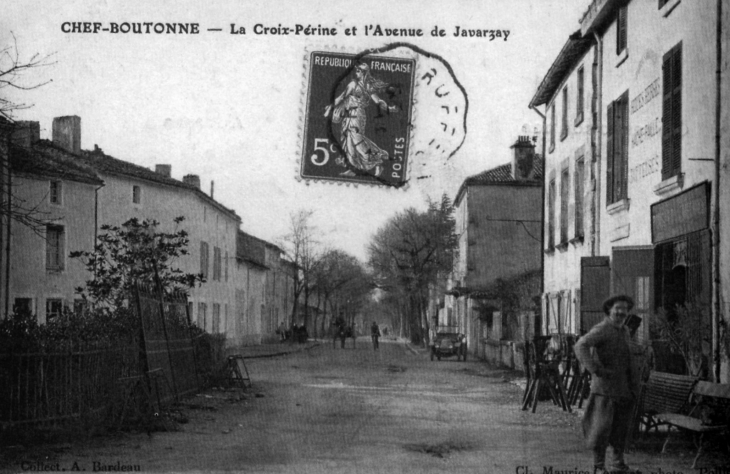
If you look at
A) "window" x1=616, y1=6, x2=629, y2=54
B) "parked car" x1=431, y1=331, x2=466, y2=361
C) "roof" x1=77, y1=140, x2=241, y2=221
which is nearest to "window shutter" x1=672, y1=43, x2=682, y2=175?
"window" x1=616, y1=6, x2=629, y2=54

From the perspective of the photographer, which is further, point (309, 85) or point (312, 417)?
point (312, 417)

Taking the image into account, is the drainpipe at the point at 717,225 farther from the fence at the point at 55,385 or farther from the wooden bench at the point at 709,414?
the fence at the point at 55,385

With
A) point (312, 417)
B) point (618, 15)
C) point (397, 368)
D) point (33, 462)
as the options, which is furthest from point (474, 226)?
point (33, 462)

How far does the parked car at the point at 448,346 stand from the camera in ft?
113

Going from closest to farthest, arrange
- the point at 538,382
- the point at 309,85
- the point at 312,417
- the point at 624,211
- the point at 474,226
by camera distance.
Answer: the point at 309,85, the point at 312,417, the point at 538,382, the point at 624,211, the point at 474,226

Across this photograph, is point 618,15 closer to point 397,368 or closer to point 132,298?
point 132,298

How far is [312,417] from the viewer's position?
13.0m

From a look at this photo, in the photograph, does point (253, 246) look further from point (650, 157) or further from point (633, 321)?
point (633, 321)

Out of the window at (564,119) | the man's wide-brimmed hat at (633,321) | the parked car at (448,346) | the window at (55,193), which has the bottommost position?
the parked car at (448,346)

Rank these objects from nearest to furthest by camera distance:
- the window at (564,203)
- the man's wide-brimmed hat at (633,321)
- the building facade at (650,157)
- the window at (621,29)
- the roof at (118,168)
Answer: the man's wide-brimmed hat at (633,321) → the building facade at (650,157) → the window at (621,29) → the window at (564,203) → the roof at (118,168)

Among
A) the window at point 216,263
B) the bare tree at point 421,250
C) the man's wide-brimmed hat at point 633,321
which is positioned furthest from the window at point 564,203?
the bare tree at point 421,250

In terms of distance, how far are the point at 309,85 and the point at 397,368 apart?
665 inches

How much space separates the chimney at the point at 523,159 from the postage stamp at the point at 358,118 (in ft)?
84.3

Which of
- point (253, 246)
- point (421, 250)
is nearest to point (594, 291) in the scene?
point (421, 250)
